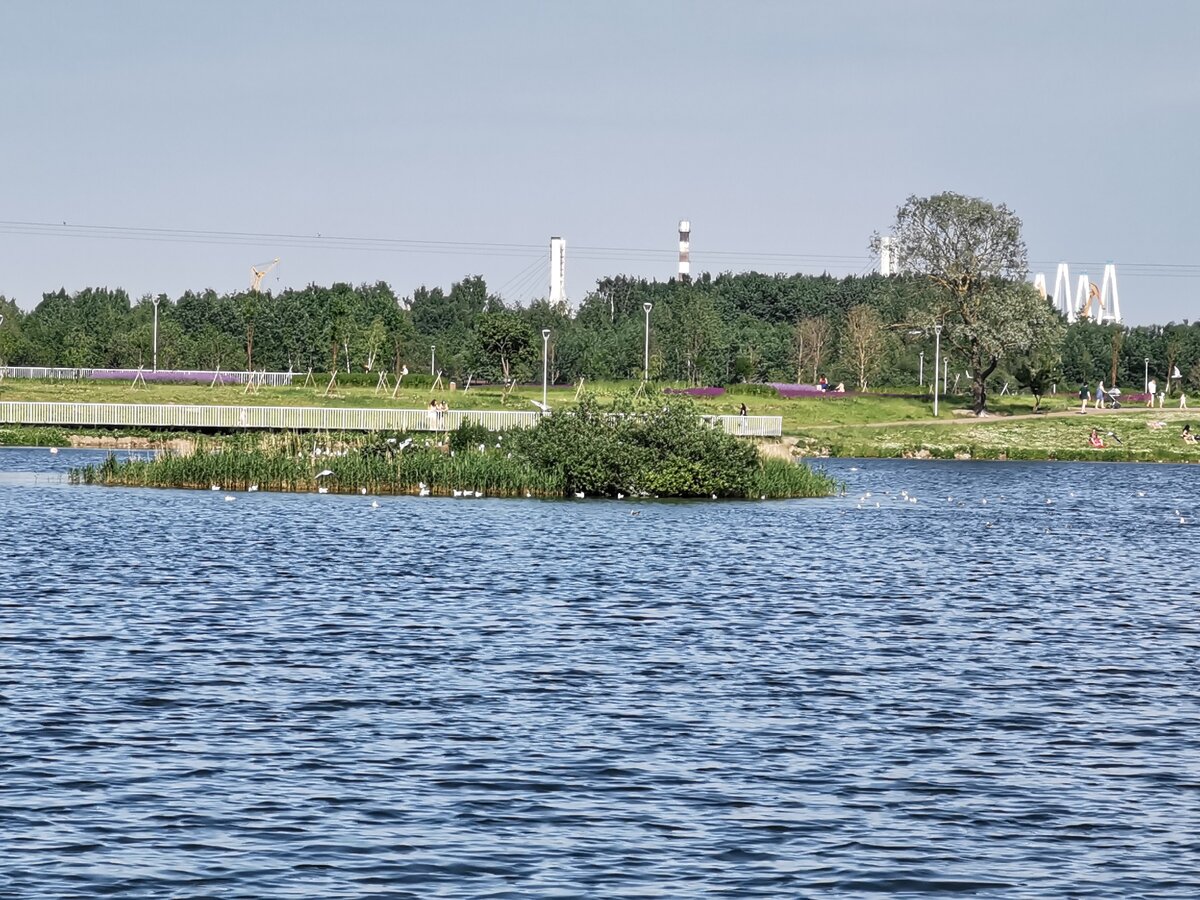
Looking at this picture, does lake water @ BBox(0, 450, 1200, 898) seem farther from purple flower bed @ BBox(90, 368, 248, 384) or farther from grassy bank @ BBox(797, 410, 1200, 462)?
purple flower bed @ BBox(90, 368, 248, 384)

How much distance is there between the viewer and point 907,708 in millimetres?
22969

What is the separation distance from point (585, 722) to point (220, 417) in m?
70.1

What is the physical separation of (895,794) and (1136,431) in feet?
311

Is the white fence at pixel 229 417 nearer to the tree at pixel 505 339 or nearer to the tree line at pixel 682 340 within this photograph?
the tree line at pixel 682 340

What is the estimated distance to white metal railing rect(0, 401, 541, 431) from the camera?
87312mm

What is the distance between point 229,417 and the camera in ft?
290

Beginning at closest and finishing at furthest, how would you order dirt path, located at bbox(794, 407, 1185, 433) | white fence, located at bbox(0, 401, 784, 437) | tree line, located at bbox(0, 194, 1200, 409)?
1. white fence, located at bbox(0, 401, 784, 437)
2. dirt path, located at bbox(794, 407, 1185, 433)
3. tree line, located at bbox(0, 194, 1200, 409)

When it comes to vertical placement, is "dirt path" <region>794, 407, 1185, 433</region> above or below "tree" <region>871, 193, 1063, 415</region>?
below

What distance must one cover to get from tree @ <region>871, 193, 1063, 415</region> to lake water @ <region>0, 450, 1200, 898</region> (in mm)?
72888

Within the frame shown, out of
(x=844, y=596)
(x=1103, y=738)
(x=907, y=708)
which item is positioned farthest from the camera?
(x=844, y=596)

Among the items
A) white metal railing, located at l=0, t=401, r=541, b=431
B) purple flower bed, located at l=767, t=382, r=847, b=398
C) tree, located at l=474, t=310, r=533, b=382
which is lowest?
white metal railing, located at l=0, t=401, r=541, b=431

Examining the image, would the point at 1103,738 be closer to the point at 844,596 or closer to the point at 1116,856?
the point at 1116,856

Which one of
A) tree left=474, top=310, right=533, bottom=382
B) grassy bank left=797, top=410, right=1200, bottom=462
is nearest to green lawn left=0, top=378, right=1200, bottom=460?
grassy bank left=797, top=410, right=1200, bottom=462

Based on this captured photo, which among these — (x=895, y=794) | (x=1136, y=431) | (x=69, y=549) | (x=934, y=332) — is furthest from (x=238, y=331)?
(x=895, y=794)
